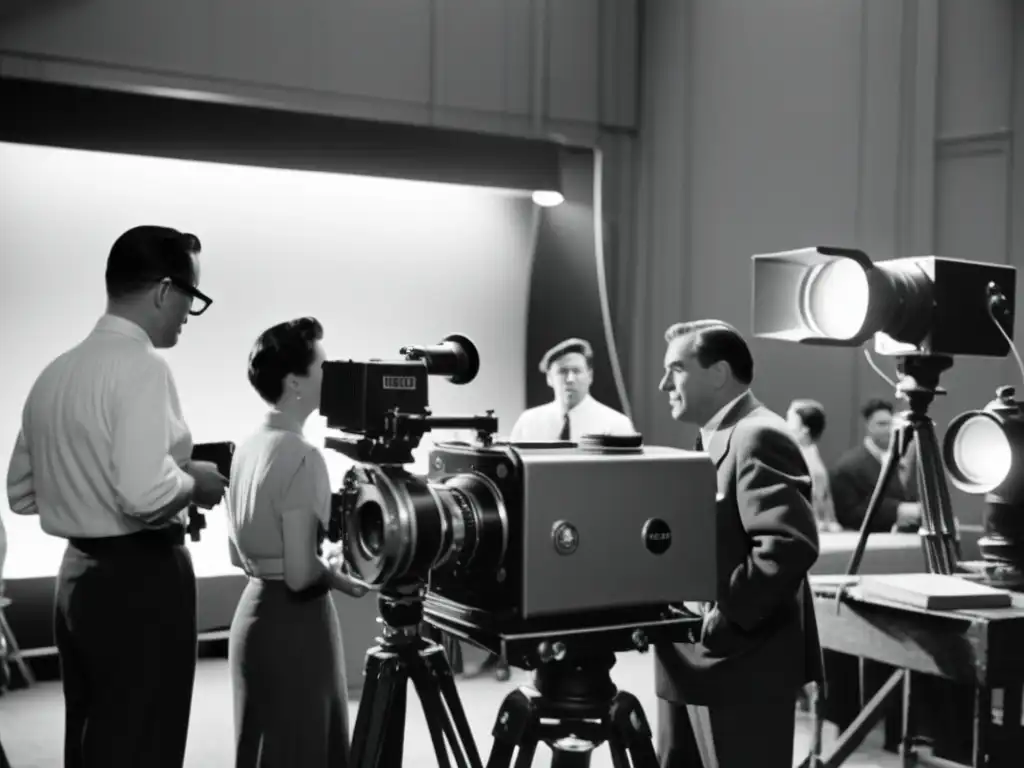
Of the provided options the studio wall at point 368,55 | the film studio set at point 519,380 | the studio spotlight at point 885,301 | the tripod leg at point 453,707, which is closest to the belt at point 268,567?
the film studio set at point 519,380

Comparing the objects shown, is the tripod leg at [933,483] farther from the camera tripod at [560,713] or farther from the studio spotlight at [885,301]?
the camera tripod at [560,713]

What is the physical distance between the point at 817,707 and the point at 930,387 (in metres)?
0.81

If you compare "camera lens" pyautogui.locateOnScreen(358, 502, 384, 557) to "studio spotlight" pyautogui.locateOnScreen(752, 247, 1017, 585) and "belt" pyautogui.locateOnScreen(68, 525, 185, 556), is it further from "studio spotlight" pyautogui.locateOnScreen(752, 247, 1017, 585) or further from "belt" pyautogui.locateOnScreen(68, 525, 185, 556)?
"studio spotlight" pyautogui.locateOnScreen(752, 247, 1017, 585)

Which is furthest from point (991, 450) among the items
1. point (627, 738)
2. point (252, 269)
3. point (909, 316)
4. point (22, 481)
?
point (252, 269)

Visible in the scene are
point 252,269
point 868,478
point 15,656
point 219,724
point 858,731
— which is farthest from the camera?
point 868,478

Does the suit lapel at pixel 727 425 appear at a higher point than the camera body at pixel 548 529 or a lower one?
higher

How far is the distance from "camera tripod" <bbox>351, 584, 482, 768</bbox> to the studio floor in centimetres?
175

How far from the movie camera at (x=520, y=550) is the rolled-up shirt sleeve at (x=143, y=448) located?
519mm

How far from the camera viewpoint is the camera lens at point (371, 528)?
1229mm

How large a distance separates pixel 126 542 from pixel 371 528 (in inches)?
27.9

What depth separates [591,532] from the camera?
1149 mm

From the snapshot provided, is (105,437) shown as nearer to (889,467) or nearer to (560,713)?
(560,713)

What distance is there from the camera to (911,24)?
493 cm

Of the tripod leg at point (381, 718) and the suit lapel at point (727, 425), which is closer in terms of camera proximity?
the tripod leg at point (381, 718)
